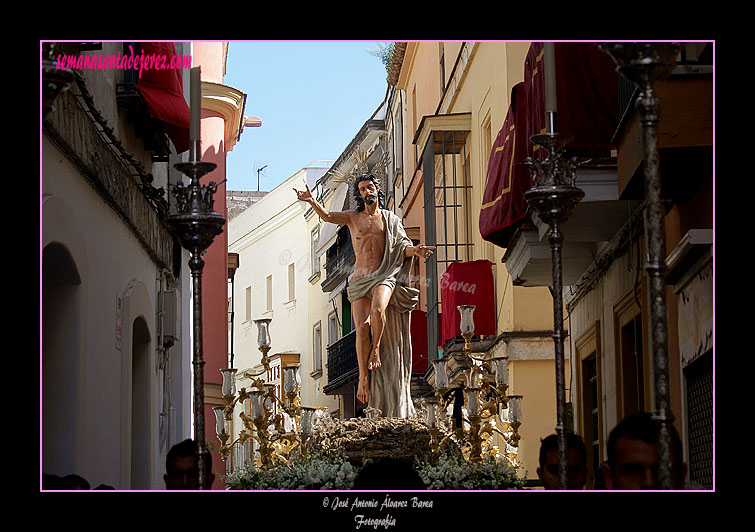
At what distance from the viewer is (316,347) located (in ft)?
114

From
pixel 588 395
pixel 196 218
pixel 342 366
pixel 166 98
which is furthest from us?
pixel 342 366

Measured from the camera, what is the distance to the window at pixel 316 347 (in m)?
34.2

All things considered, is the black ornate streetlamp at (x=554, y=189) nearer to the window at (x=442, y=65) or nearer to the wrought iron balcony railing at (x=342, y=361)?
the window at (x=442, y=65)

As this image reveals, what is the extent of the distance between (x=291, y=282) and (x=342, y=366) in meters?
7.44

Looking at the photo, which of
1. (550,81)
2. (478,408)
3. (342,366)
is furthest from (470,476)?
(342,366)

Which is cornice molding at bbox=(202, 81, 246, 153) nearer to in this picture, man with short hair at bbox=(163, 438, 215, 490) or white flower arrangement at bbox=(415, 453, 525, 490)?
white flower arrangement at bbox=(415, 453, 525, 490)

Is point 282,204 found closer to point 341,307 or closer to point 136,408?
point 341,307

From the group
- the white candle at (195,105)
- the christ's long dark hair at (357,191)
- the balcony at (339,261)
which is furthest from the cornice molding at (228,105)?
the white candle at (195,105)

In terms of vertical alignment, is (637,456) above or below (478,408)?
below

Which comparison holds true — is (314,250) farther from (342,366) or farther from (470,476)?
(470,476)

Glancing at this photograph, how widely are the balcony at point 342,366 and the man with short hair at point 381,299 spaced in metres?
15.2
